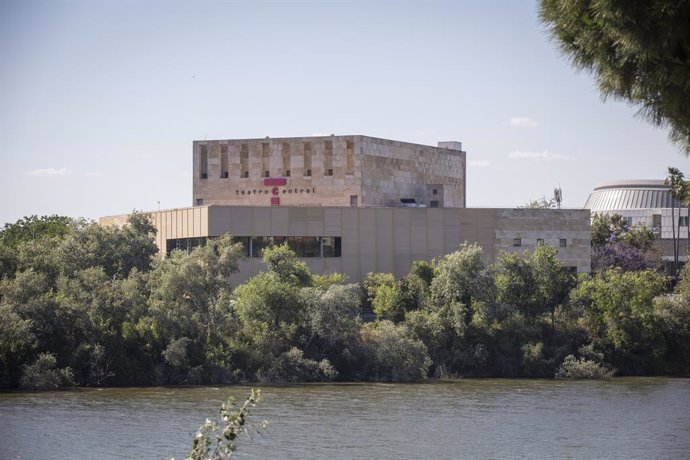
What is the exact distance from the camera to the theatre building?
81125 millimetres

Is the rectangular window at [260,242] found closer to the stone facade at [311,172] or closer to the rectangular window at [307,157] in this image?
the stone facade at [311,172]

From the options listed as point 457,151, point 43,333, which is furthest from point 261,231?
point 457,151

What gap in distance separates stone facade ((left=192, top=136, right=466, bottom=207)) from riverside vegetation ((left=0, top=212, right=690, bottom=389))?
16.4 m

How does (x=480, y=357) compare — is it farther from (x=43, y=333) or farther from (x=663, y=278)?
(x=43, y=333)

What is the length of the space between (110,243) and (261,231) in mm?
10405

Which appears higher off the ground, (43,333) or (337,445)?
(43,333)

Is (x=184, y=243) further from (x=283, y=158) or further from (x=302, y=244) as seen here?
(x=283, y=158)

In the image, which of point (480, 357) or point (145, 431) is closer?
point (145, 431)

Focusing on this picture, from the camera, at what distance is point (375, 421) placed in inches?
2037

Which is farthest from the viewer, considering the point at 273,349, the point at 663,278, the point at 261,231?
the point at 261,231

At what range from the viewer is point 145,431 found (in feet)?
156

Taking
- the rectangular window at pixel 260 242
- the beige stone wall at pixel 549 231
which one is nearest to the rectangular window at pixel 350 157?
the beige stone wall at pixel 549 231

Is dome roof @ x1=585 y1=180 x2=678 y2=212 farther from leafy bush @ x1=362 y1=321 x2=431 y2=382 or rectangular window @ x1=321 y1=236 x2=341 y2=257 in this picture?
leafy bush @ x1=362 y1=321 x2=431 y2=382

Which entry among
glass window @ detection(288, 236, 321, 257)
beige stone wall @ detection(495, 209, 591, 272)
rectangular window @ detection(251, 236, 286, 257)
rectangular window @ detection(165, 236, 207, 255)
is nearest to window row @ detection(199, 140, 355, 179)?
rectangular window @ detection(165, 236, 207, 255)
